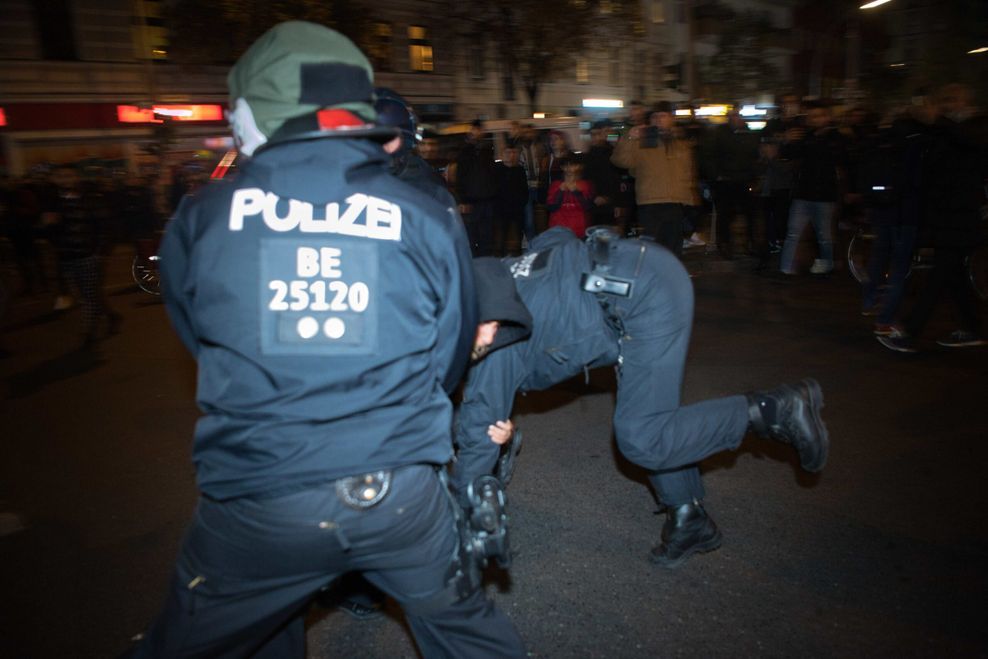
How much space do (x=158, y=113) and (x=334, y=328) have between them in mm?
21980

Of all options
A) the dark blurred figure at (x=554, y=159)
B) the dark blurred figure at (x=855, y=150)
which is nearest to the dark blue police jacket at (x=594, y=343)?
the dark blurred figure at (x=855, y=150)

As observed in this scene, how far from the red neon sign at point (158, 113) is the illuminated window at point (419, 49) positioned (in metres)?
8.82

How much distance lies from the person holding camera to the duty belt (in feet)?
23.0

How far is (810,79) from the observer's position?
33.9 meters

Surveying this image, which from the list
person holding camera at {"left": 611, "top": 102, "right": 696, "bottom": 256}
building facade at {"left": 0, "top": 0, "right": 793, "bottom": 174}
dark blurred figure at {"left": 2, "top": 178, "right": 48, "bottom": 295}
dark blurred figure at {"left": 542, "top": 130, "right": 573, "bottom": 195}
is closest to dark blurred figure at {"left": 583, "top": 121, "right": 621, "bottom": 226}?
dark blurred figure at {"left": 542, "top": 130, "right": 573, "bottom": 195}

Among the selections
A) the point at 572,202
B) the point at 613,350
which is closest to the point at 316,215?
the point at 613,350

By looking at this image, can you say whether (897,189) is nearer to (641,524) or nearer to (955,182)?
(955,182)

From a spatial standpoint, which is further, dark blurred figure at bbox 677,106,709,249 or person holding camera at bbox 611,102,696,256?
dark blurred figure at bbox 677,106,709,249

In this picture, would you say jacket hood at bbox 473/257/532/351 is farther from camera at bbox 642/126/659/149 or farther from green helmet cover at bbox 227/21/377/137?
camera at bbox 642/126/659/149

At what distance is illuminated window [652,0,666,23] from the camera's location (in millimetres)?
39406

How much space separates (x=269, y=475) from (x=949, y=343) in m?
6.28

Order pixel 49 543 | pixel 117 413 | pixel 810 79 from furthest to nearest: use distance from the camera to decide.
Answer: pixel 810 79 < pixel 117 413 < pixel 49 543

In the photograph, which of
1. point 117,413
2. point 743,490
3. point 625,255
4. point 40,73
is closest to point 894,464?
point 743,490

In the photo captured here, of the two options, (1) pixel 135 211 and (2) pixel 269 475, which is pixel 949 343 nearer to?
(2) pixel 269 475
